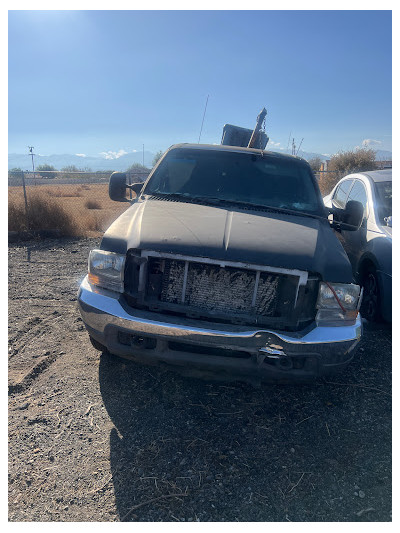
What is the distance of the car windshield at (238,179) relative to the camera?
3.87 m

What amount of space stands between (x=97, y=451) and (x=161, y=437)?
426mm

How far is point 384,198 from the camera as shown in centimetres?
493

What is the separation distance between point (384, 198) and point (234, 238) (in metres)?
3.05

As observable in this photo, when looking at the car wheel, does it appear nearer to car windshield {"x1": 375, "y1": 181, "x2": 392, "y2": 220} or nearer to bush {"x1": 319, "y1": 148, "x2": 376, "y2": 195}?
car windshield {"x1": 375, "y1": 181, "x2": 392, "y2": 220}

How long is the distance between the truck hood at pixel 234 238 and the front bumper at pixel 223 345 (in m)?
0.44

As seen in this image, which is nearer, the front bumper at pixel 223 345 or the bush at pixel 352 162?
the front bumper at pixel 223 345

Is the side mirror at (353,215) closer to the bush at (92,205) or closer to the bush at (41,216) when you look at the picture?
the bush at (41,216)

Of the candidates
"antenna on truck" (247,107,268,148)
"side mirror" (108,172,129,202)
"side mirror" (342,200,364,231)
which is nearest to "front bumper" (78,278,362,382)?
"side mirror" (342,200,364,231)

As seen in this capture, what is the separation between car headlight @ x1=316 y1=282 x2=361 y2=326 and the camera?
9.05ft

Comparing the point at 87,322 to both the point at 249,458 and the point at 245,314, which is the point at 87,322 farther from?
the point at 249,458

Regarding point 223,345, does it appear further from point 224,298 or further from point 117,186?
point 117,186

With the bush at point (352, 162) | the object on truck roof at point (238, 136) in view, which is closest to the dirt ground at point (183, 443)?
the object on truck roof at point (238, 136)

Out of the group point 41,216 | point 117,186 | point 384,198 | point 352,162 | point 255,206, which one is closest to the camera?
point 255,206

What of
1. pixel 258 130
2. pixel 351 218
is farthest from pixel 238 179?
pixel 258 130
